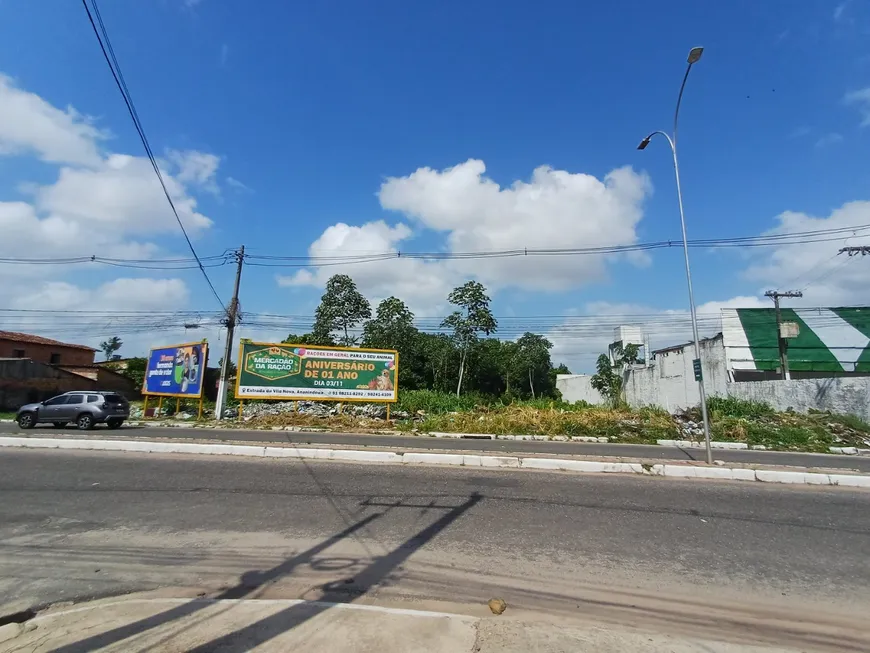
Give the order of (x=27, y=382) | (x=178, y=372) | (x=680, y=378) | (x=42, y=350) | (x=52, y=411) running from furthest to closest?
(x=42, y=350) < (x=27, y=382) < (x=680, y=378) < (x=178, y=372) < (x=52, y=411)

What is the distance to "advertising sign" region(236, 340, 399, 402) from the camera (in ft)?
71.8

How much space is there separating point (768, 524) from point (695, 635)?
3.95 metres

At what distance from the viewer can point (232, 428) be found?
20.1m

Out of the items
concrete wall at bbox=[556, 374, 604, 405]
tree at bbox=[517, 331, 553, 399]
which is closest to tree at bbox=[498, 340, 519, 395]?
tree at bbox=[517, 331, 553, 399]

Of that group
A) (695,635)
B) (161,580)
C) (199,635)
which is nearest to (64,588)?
(161,580)

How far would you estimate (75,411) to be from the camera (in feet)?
63.5

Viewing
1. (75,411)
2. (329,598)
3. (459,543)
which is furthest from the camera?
(75,411)

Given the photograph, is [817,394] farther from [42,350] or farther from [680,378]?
[42,350]

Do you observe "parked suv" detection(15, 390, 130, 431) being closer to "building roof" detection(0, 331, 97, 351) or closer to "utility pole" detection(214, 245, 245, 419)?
"utility pole" detection(214, 245, 245, 419)

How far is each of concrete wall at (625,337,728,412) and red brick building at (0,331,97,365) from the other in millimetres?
49651

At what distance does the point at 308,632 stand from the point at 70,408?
69.7 ft

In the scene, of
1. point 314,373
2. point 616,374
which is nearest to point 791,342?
point 616,374

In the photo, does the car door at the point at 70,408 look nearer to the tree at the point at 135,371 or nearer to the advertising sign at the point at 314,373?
the advertising sign at the point at 314,373

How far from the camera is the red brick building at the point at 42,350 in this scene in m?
43.4
